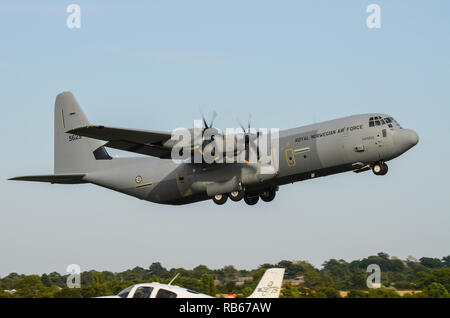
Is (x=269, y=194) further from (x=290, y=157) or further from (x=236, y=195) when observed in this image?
(x=290, y=157)

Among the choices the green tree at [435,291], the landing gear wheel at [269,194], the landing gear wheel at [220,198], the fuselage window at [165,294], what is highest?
the landing gear wheel at [269,194]

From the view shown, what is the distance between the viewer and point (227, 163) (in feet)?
109

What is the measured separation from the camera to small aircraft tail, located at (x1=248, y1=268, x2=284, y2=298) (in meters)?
20.8

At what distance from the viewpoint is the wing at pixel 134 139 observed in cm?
3089

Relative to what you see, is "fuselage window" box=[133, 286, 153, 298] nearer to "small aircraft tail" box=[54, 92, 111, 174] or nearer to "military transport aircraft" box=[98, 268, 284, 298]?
"military transport aircraft" box=[98, 268, 284, 298]

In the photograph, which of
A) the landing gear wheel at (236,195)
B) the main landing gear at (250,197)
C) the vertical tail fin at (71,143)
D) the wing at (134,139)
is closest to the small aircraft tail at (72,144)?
the vertical tail fin at (71,143)

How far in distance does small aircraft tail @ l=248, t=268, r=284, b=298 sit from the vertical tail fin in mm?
19616

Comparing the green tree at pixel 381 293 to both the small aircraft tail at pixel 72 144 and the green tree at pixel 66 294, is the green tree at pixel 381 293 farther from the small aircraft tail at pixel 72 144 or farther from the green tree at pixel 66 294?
the small aircraft tail at pixel 72 144

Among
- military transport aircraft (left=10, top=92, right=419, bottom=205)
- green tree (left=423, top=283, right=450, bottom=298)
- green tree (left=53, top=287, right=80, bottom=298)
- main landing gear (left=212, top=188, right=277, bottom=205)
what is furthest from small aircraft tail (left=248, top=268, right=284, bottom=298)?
green tree (left=423, top=283, right=450, bottom=298)

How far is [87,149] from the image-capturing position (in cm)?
3872

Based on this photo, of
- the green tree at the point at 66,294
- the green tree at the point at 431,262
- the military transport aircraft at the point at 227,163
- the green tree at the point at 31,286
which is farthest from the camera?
the green tree at the point at 431,262

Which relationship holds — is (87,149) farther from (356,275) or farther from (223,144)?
(356,275)

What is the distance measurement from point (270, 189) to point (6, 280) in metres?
20.5

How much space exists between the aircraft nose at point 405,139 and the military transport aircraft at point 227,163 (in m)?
0.04
